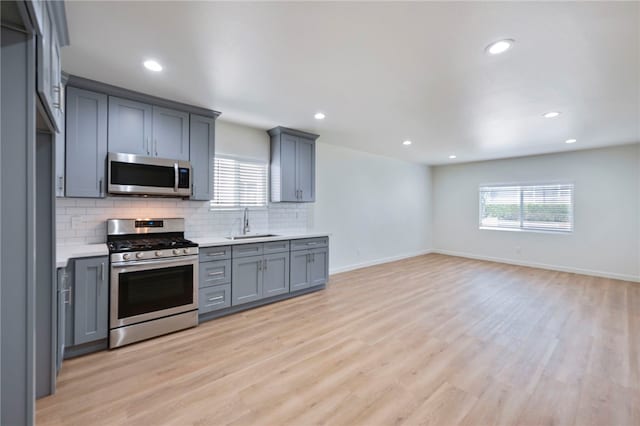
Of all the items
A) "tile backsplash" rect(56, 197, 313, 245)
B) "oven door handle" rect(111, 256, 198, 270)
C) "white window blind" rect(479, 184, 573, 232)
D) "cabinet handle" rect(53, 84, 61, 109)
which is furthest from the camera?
"white window blind" rect(479, 184, 573, 232)

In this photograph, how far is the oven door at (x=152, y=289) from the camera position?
2.67 m

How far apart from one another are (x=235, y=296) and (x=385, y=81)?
9.63 feet

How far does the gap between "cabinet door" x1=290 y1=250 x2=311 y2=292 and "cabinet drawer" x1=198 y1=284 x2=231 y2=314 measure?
0.98m

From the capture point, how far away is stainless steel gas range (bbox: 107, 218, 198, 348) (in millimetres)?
2680

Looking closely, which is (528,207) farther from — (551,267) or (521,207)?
(551,267)

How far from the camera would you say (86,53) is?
227cm

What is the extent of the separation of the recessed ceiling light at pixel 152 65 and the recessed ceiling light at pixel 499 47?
8.84 ft

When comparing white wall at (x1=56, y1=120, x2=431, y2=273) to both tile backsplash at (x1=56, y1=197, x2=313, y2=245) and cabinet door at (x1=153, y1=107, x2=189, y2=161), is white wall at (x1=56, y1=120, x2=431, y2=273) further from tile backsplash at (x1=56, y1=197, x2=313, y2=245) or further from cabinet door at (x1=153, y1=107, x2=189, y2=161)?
cabinet door at (x1=153, y1=107, x2=189, y2=161)

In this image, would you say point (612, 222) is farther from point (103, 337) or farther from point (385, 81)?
point (103, 337)

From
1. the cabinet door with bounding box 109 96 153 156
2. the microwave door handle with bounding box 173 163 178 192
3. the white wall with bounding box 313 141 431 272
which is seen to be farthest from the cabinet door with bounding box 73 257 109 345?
the white wall with bounding box 313 141 431 272

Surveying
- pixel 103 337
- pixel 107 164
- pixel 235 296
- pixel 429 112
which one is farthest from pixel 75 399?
pixel 429 112

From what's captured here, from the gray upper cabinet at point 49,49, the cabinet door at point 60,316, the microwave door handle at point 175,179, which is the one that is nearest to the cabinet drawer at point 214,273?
the microwave door handle at point 175,179

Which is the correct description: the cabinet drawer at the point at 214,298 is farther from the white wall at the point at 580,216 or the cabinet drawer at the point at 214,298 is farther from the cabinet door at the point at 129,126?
the white wall at the point at 580,216

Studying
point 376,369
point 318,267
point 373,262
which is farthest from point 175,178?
point 373,262
